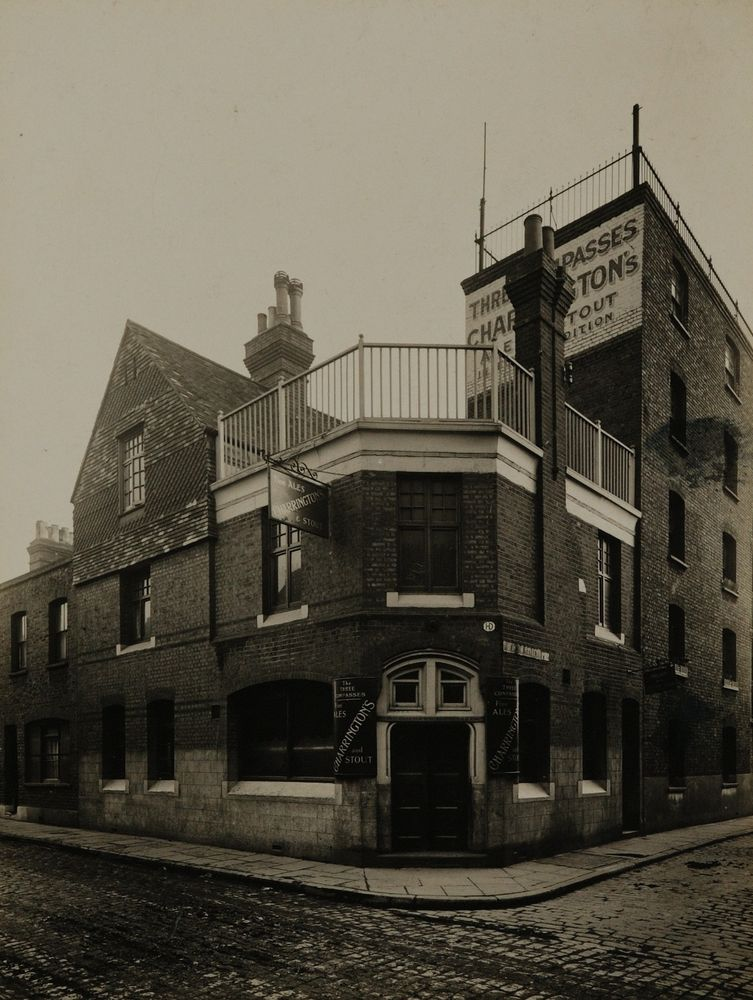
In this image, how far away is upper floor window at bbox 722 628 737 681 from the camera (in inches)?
874

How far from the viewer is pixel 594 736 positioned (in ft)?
51.0

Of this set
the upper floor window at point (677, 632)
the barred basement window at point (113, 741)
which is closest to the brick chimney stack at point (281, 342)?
the barred basement window at point (113, 741)

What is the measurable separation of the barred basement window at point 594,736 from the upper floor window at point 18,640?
14.7 m

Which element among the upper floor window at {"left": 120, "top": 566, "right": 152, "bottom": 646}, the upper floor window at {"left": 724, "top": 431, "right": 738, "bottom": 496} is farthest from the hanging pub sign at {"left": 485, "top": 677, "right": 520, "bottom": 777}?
the upper floor window at {"left": 724, "top": 431, "right": 738, "bottom": 496}

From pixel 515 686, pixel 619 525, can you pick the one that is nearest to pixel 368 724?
pixel 515 686

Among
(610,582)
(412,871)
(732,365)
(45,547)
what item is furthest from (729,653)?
(45,547)

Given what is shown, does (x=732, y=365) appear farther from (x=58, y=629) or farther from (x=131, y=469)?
(x=58, y=629)

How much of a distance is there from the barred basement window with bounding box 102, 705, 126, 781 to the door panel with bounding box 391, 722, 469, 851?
787cm

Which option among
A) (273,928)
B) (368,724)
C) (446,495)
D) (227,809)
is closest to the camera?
(273,928)

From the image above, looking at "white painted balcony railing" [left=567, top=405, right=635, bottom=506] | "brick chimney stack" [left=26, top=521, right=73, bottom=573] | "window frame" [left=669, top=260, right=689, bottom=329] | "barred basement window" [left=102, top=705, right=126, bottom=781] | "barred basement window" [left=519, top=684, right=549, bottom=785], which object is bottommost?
"barred basement window" [left=102, top=705, right=126, bottom=781]

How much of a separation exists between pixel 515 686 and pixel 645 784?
6.35m

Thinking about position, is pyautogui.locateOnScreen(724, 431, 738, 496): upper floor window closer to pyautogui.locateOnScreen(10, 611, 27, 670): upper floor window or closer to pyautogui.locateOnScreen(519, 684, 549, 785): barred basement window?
pyautogui.locateOnScreen(519, 684, 549, 785): barred basement window

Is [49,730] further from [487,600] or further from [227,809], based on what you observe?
[487,600]

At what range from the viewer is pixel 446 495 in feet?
41.9
